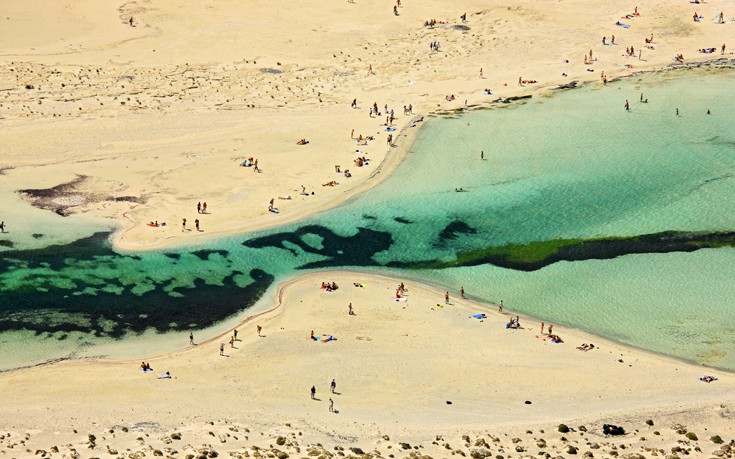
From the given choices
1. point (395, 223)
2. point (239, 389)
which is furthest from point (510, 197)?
point (239, 389)

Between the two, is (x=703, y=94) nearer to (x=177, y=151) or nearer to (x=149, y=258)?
(x=177, y=151)

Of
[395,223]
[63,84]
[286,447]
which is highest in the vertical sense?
[63,84]

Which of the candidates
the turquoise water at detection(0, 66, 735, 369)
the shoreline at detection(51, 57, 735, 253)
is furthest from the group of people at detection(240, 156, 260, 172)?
the turquoise water at detection(0, 66, 735, 369)

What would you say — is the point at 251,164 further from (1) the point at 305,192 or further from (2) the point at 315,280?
(2) the point at 315,280

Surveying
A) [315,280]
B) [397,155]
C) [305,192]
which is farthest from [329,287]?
[397,155]

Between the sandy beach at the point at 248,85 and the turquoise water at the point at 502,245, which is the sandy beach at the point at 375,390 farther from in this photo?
the sandy beach at the point at 248,85

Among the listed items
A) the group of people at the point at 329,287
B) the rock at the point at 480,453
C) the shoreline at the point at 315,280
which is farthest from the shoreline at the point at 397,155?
the rock at the point at 480,453

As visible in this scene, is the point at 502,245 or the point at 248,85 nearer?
the point at 502,245
